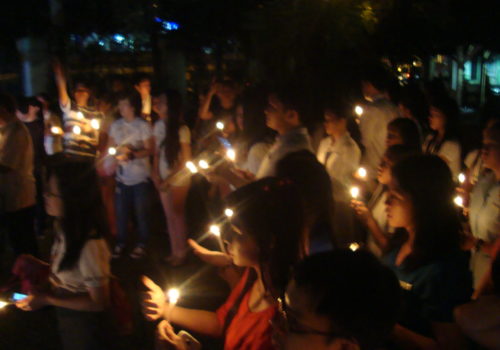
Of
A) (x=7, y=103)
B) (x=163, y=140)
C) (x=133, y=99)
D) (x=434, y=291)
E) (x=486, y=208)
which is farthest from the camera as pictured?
(x=133, y=99)

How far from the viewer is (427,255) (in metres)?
2.66

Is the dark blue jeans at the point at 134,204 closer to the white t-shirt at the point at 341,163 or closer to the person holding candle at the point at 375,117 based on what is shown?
the white t-shirt at the point at 341,163

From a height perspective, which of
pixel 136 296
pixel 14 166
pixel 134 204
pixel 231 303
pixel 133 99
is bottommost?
pixel 136 296

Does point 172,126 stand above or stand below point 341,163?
above

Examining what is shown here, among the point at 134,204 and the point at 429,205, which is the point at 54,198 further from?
the point at 134,204

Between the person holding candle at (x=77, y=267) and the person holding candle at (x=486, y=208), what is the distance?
2.29 meters

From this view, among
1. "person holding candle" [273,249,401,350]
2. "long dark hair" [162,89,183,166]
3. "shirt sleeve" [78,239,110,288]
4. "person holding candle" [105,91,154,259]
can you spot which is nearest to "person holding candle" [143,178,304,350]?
"shirt sleeve" [78,239,110,288]

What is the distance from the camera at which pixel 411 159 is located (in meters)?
2.95

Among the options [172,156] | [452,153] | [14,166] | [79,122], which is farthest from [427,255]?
[79,122]

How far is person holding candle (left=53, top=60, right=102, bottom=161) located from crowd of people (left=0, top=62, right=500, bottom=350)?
0.16m

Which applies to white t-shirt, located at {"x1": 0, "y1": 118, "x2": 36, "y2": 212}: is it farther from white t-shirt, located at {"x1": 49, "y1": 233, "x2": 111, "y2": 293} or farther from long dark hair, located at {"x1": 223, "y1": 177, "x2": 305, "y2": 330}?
long dark hair, located at {"x1": 223, "y1": 177, "x2": 305, "y2": 330}

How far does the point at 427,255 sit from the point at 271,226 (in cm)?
69

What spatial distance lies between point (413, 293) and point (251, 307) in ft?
2.31

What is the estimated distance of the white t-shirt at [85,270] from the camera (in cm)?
331
